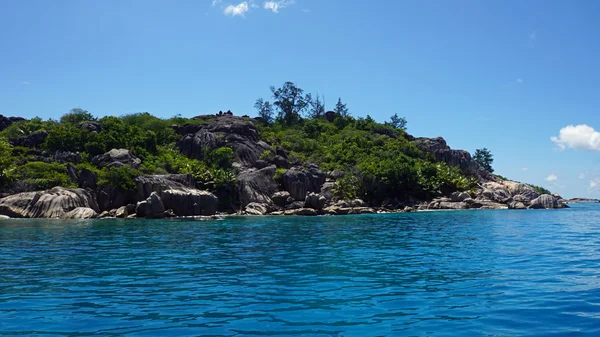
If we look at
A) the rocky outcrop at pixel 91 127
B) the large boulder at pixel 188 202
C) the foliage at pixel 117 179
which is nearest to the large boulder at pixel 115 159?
the foliage at pixel 117 179

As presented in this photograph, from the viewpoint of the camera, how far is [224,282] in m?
12.6

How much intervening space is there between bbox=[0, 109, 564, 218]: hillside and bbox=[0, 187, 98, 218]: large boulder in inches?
4.4

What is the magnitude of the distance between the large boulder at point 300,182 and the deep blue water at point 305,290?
45.1m

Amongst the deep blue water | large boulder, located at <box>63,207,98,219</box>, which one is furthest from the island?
the deep blue water

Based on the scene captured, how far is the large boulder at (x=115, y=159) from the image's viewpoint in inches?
2394

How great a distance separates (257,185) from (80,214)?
81.8ft

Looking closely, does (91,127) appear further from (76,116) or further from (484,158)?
(484,158)

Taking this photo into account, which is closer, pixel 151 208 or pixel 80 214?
pixel 80 214

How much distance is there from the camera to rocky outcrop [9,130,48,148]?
66.2 metres

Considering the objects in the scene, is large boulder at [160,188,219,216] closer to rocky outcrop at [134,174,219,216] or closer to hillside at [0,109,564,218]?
rocky outcrop at [134,174,219,216]

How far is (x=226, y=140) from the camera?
78500 mm

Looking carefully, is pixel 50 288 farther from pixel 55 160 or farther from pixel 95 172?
pixel 55 160

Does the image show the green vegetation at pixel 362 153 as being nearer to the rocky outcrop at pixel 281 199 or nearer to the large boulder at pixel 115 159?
the rocky outcrop at pixel 281 199

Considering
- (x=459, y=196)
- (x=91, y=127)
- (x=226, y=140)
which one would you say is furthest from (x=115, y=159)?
(x=459, y=196)
